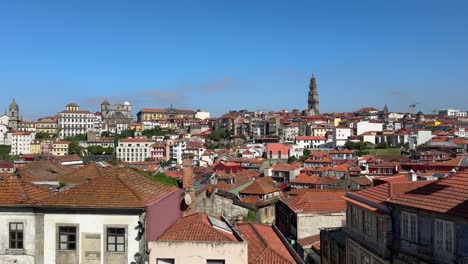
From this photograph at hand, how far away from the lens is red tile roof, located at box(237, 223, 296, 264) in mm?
16859

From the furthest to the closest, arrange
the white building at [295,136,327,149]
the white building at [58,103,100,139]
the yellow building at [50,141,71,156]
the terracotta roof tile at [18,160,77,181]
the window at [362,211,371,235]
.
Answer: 1. the white building at [58,103,100,139]
2. the yellow building at [50,141,71,156]
3. the white building at [295,136,327,149]
4. the terracotta roof tile at [18,160,77,181]
5. the window at [362,211,371,235]

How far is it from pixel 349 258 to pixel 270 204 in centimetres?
2378

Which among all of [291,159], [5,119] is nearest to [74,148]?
[5,119]

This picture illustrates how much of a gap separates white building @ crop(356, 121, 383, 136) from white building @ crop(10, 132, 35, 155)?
389 feet

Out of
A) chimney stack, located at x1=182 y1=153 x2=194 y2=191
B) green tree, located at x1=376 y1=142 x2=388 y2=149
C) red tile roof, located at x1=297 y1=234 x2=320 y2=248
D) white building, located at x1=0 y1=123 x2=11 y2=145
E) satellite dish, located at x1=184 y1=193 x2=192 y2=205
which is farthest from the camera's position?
white building, located at x1=0 y1=123 x2=11 y2=145

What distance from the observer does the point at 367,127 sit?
163125 millimetres

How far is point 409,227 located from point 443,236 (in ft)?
5.47

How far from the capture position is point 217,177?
7400 cm

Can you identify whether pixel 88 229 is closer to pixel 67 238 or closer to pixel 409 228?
pixel 67 238

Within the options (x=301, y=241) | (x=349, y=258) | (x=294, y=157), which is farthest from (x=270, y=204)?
(x=294, y=157)

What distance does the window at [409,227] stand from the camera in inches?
612

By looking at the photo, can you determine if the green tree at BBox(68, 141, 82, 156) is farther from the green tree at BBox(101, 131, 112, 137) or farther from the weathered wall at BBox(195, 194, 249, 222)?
the weathered wall at BBox(195, 194, 249, 222)

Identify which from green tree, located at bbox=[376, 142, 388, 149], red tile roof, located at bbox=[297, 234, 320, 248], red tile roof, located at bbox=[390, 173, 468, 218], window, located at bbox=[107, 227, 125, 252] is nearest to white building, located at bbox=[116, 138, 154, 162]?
green tree, located at bbox=[376, 142, 388, 149]

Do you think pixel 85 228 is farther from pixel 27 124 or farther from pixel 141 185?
pixel 27 124
